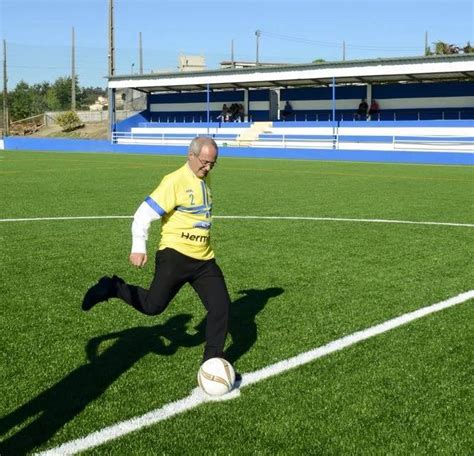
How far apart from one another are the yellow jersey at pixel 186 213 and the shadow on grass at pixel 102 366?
0.85m

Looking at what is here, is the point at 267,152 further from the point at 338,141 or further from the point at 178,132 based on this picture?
the point at 178,132

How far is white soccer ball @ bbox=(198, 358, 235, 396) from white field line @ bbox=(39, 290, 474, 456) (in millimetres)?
49

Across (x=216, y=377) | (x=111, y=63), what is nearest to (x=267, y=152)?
(x=111, y=63)

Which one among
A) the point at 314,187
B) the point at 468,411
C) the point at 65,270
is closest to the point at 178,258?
the point at 468,411

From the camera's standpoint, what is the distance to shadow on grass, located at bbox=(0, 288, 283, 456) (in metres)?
3.71

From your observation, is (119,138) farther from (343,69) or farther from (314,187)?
(314,187)

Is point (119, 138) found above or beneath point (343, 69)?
beneath

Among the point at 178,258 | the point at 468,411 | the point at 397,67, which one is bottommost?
the point at 468,411

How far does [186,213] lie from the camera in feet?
15.3

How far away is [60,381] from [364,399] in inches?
73.7

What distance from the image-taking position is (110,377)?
452cm

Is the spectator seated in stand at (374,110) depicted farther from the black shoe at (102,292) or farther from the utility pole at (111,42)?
the black shoe at (102,292)

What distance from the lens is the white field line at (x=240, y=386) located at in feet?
11.6

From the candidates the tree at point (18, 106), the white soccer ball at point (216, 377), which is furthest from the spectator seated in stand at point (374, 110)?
the tree at point (18, 106)
